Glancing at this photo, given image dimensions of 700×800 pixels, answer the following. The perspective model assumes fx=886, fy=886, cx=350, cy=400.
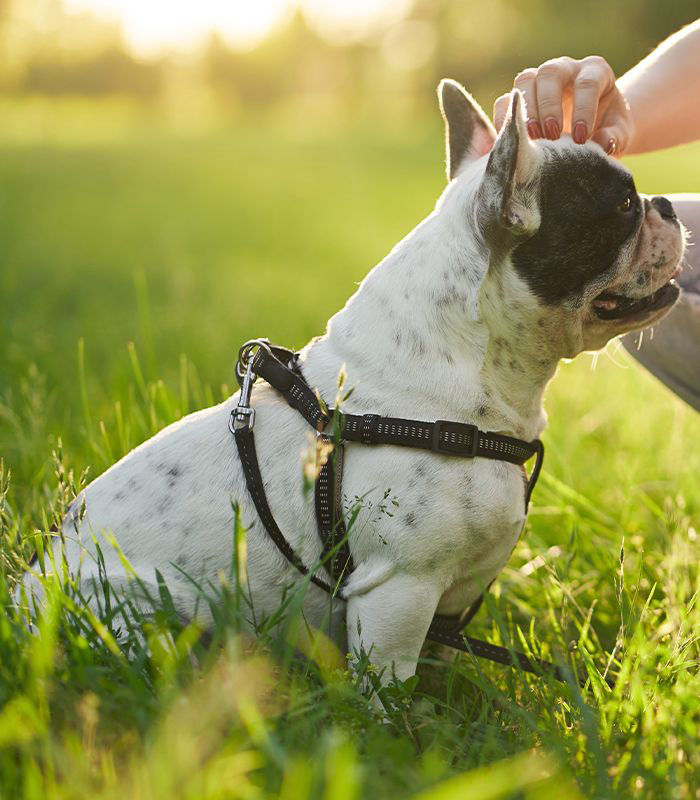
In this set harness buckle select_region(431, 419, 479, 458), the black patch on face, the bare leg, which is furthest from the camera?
the bare leg

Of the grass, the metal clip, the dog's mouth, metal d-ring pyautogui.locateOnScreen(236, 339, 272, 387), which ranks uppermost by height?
the dog's mouth

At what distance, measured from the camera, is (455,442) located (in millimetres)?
2201

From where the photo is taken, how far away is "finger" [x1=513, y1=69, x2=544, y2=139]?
2604mm

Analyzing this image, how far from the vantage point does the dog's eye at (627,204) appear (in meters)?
2.40

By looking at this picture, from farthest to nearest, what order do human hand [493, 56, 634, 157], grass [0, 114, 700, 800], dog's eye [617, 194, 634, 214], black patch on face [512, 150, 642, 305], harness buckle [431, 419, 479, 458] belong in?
1. human hand [493, 56, 634, 157]
2. dog's eye [617, 194, 634, 214]
3. black patch on face [512, 150, 642, 305]
4. harness buckle [431, 419, 479, 458]
5. grass [0, 114, 700, 800]

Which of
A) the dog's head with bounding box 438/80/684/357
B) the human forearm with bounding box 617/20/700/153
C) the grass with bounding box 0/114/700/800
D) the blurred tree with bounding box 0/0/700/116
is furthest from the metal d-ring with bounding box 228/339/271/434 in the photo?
the blurred tree with bounding box 0/0/700/116

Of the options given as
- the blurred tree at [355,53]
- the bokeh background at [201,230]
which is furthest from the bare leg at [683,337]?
the blurred tree at [355,53]

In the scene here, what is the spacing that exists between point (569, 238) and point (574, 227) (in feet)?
0.11

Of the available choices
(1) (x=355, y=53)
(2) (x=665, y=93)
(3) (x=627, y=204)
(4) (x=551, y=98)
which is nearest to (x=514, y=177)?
(3) (x=627, y=204)

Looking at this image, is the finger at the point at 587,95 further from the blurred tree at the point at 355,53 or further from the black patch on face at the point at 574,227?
the blurred tree at the point at 355,53

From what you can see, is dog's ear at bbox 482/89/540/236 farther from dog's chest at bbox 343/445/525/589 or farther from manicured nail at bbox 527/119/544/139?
dog's chest at bbox 343/445/525/589

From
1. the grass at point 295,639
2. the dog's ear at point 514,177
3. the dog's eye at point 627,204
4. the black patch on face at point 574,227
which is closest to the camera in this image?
the grass at point 295,639

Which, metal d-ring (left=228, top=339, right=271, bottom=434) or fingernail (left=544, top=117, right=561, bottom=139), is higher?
fingernail (left=544, top=117, right=561, bottom=139)

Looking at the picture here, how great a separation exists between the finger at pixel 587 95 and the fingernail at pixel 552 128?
5 cm
